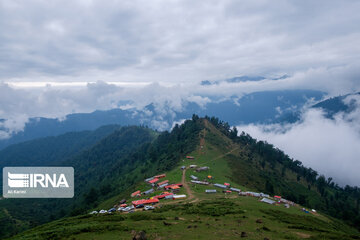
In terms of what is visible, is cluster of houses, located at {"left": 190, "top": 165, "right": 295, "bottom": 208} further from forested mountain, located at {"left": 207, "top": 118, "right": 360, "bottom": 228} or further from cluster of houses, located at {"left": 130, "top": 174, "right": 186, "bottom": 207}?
forested mountain, located at {"left": 207, "top": 118, "right": 360, "bottom": 228}

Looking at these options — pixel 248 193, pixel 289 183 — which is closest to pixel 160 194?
pixel 248 193

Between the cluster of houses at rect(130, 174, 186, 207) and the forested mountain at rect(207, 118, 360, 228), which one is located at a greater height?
the cluster of houses at rect(130, 174, 186, 207)

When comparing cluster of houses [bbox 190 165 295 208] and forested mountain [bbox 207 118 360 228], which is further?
forested mountain [bbox 207 118 360 228]

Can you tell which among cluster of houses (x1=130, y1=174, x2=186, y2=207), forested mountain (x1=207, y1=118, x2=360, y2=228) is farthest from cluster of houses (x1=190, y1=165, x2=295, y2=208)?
forested mountain (x1=207, y1=118, x2=360, y2=228)

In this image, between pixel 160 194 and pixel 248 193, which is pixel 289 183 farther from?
pixel 160 194

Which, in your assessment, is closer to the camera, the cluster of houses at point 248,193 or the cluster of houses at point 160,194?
the cluster of houses at point 160,194

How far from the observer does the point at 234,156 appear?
156 meters

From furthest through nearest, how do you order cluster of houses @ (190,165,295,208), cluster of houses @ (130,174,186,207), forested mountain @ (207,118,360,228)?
forested mountain @ (207,118,360,228), cluster of houses @ (190,165,295,208), cluster of houses @ (130,174,186,207)

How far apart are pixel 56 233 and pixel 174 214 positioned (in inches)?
1041

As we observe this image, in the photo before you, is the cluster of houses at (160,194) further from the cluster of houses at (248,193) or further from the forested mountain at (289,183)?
the forested mountain at (289,183)

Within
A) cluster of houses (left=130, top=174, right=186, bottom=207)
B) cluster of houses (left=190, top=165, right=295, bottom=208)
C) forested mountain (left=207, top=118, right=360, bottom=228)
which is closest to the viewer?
cluster of houses (left=130, top=174, right=186, bottom=207)

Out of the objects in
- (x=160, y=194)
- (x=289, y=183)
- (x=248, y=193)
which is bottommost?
(x=289, y=183)

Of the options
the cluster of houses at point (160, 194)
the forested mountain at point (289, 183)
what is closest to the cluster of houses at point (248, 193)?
the cluster of houses at point (160, 194)

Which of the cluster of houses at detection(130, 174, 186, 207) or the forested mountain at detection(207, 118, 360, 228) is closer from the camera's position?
the cluster of houses at detection(130, 174, 186, 207)
